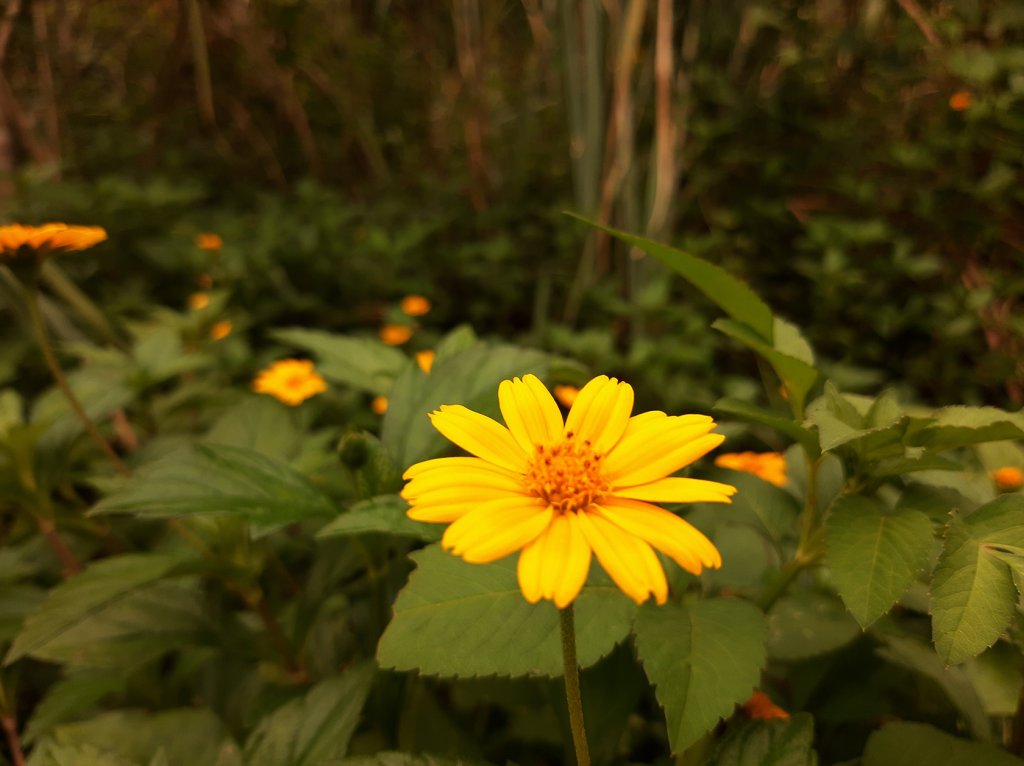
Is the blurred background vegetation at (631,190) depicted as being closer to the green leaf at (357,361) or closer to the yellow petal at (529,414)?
the green leaf at (357,361)

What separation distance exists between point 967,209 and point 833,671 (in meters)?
1.53

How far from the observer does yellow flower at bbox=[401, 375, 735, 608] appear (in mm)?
331

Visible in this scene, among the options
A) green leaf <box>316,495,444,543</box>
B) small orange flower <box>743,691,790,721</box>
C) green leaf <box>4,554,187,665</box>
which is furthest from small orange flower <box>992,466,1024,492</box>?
green leaf <box>4,554,187,665</box>

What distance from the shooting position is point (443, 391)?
63 cm

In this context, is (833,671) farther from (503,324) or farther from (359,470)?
(503,324)

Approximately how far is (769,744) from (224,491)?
430 millimetres

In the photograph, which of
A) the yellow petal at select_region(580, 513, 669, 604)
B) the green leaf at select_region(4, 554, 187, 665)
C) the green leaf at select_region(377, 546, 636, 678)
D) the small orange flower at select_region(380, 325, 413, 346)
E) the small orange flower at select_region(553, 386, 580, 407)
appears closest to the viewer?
the yellow petal at select_region(580, 513, 669, 604)

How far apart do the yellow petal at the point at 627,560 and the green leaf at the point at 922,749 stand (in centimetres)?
26

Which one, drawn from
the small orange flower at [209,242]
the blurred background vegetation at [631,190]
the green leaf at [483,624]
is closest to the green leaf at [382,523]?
the green leaf at [483,624]

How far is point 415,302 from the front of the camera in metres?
1.72

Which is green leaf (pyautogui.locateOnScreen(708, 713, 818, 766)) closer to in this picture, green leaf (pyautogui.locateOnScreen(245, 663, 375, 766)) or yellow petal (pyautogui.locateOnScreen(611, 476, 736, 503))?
yellow petal (pyautogui.locateOnScreen(611, 476, 736, 503))

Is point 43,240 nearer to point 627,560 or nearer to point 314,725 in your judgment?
point 314,725

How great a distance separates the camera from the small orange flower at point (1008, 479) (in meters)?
0.65

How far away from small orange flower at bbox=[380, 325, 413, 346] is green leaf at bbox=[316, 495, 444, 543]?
1.09m
